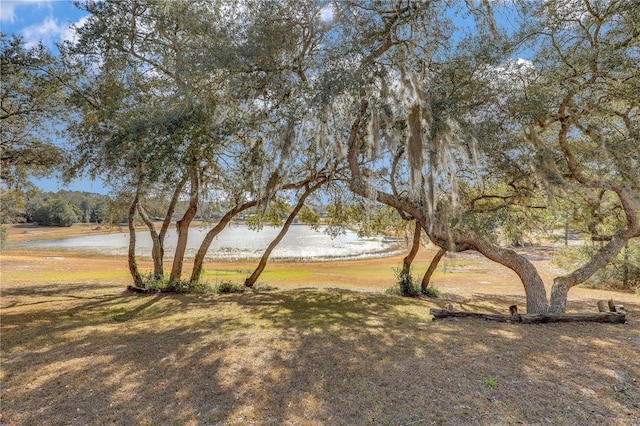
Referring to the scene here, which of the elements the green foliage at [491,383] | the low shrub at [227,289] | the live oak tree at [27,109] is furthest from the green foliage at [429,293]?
the live oak tree at [27,109]

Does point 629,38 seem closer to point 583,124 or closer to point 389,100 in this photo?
point 583,124

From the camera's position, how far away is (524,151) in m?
6.43

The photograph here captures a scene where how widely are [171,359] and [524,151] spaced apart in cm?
711

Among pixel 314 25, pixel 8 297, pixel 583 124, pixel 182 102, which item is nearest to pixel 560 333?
pixel 583 124

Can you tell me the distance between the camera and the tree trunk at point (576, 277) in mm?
5754

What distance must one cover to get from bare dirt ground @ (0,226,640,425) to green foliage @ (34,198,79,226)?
57.2 metres

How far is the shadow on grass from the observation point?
2.73 meters

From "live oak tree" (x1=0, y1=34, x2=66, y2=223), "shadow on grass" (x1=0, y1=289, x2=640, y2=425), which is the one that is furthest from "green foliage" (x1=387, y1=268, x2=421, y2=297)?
"live oak tree" (x1=0, y1=34, x2=66, y2=223)

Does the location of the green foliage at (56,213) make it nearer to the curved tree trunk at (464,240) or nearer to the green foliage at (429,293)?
the green foliage at (429,293)

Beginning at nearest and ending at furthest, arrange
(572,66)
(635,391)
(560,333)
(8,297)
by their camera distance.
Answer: (635,391) < (560,333) < (572,66) < (8,297)

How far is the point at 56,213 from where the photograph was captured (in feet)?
168

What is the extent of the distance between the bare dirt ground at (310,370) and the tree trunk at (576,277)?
775mm

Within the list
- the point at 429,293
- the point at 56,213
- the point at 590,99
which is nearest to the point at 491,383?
the point at 590,99

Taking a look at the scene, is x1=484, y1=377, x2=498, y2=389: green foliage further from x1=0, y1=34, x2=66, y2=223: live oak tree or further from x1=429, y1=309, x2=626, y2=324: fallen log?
x1=0, y1=34, x2=66, y2=223: live oak tree
